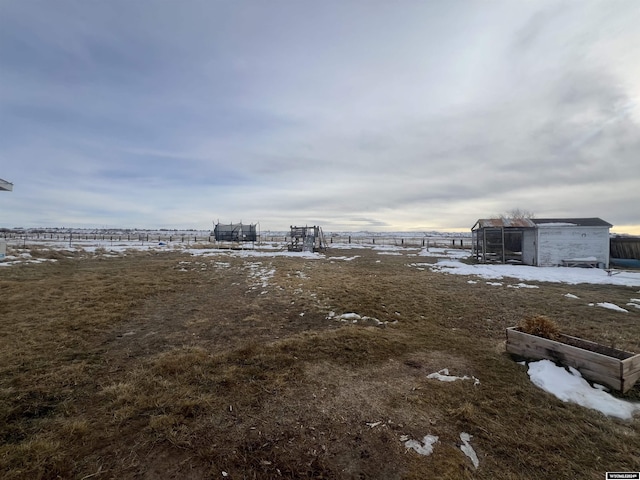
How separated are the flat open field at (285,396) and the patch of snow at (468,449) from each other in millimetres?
44

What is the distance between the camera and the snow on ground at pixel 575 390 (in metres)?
3.30

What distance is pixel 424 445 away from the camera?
2775 mm

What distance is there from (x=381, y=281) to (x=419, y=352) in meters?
6.65

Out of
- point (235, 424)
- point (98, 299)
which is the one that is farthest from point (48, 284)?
point (235, 424)

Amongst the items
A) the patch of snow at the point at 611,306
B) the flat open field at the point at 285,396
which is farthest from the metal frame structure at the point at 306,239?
the patch of snow at the point at 611,306

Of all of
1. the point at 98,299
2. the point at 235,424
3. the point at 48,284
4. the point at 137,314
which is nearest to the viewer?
the point at 235,424

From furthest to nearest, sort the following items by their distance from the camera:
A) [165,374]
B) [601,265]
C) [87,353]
Result: [601,265]
[87,353]
[165,374]

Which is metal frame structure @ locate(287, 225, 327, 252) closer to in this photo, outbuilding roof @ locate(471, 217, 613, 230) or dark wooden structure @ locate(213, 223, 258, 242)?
outbuilding roof @ locate(471, 217, 613, 230)

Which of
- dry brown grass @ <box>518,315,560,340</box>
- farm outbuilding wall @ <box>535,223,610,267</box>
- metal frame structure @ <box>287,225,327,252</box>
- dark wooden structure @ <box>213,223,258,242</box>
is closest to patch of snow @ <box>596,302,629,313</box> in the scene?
dry brown grass @ <box>518,315,560,340</box>

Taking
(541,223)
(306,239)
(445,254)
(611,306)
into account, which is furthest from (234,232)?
(611,306)

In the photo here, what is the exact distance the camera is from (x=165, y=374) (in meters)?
4.10

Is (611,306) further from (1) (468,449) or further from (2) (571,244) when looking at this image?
(2) (571,244)

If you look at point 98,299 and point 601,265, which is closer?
point 98,299

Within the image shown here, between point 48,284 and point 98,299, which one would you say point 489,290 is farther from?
point 48,284
